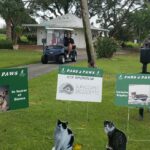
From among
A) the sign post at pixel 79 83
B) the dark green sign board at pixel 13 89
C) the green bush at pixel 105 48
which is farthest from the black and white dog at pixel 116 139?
the green bush at pixel 105 48

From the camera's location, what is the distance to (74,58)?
3269cm

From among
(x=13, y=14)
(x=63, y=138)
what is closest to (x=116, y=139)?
(x=63, y=138)

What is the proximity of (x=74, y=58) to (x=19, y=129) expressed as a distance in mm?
23453

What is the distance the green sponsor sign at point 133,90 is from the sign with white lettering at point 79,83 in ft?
1.41

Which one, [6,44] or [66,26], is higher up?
[66,26]

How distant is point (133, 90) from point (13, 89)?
7.87 ft

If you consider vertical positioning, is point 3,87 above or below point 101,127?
above

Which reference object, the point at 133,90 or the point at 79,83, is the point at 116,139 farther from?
the point at 79,83

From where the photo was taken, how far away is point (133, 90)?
29.7 feet

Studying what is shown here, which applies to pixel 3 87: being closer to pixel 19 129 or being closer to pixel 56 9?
pixel 19 129

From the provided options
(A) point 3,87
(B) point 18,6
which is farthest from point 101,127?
(B) point 18,6

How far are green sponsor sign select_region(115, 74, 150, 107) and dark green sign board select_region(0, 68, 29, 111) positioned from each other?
1932mm

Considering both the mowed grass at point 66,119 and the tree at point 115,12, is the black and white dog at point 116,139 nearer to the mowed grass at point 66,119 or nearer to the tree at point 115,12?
Answer: the mowed grass at point 66,119

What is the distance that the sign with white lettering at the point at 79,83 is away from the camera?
30.1 ft
